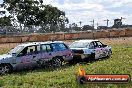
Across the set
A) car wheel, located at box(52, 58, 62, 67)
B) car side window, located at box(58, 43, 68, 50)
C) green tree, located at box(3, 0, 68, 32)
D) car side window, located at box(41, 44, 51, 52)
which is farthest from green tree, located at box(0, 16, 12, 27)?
car wheel, located at box(52, 58, 62, 67)

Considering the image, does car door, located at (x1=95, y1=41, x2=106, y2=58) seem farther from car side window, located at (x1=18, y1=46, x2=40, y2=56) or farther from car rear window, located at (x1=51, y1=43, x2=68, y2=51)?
car side window, located at (x1=18, y1=46, x2=40, y2=56)

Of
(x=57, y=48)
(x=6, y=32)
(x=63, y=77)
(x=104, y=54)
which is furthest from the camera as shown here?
(x=6, y=32)

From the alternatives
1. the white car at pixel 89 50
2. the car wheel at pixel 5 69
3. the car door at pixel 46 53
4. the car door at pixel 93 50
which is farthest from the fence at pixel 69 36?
the car wheel at pixel 5 69

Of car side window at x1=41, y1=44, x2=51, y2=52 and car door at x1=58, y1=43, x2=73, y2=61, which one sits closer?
car side window at x1=41, y1=44, x2=51, y2=52

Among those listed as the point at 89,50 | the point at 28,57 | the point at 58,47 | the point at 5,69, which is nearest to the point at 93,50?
the point at 89,50

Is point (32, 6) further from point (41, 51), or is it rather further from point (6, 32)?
point (41, 51)

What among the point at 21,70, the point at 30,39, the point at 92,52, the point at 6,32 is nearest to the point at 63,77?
the point at 21,70

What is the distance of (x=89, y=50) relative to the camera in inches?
837

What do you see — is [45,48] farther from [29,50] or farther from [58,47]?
[29,50]

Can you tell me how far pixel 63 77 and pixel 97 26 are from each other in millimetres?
36127

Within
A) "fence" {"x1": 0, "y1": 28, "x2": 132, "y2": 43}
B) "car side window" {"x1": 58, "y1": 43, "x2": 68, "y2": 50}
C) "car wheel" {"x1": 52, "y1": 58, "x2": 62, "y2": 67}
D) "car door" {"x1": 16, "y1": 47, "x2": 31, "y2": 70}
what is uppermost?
"car side window" {"x1": 58, "y1": 43, "x2": 68, "y2": 50}

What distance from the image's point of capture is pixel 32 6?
259 feet

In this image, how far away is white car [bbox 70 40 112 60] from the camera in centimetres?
2092

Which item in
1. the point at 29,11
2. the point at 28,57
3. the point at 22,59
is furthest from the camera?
the point at 29,11
